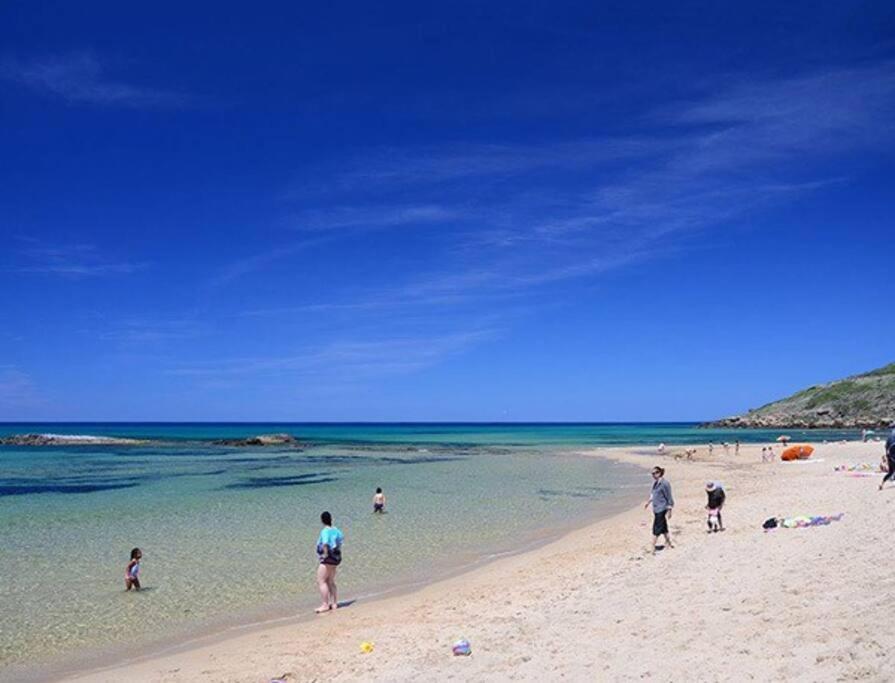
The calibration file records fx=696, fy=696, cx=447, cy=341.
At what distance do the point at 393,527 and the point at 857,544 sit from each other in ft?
50.9

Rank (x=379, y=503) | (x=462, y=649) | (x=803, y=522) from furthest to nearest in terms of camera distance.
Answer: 1. (x=379, y=503)
2. (x=803, y=522)
3. (x=462, y=649)

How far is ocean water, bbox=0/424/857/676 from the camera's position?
547 inches

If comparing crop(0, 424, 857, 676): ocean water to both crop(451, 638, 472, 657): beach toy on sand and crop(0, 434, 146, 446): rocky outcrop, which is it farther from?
crop(0, 434, 146, 446): rocky outcrop

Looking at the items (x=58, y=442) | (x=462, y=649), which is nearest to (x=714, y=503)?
(x=462, y=649)

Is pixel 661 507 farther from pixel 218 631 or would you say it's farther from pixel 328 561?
pixel 218 631

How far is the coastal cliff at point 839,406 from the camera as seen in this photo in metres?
122

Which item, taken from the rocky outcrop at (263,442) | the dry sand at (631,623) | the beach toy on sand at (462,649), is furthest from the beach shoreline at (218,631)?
the rocky outcrop at (263,442)

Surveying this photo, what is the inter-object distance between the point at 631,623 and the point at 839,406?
461ft

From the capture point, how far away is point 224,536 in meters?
22.8

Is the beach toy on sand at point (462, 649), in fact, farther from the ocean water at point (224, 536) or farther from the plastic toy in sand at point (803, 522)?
the plastic toy in sand at point (803, 522)

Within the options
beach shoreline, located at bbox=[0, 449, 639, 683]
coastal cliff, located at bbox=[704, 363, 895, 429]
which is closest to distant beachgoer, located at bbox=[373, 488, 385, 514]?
beach shoreline, located at bbox=[0, 449, 639, 683]

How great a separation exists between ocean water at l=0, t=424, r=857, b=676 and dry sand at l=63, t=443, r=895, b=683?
Answer: 208 cm

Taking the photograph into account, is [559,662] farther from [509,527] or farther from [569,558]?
[509,527]

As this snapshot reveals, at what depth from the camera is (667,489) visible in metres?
17.2
